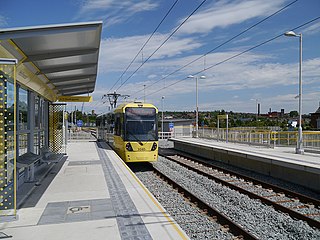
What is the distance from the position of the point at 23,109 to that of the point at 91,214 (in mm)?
4707

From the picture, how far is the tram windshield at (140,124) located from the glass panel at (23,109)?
5551mm

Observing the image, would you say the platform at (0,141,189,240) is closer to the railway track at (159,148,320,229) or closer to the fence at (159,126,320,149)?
the railway track at (159,148,320,229)

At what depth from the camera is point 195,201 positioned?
9.46 m

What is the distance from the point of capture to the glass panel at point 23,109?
918cm

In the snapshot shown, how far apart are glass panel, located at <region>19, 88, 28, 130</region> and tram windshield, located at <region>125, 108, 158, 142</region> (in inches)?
219

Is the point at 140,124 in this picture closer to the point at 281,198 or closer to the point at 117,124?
the point at 117,124

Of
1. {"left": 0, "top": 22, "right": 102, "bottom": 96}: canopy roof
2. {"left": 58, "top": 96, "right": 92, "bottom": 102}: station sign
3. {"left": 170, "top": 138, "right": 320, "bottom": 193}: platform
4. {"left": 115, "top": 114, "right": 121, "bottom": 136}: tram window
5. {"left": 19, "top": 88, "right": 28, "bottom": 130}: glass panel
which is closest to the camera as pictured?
{"left": 0, "top": 22, "right": 102, "bottom": 96}: canopy roof

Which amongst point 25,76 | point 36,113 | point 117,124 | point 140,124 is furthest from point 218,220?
point 117,124

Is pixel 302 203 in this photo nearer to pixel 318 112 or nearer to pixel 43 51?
pixel 43 51

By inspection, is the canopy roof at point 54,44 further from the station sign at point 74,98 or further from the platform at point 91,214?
the station sign at point 74,98

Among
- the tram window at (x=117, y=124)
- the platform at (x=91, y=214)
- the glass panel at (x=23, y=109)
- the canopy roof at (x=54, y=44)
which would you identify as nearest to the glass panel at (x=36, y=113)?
the canopy roof at (x=54, y=44)

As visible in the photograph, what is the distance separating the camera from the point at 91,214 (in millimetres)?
6391

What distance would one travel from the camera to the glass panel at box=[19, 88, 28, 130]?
361 inches

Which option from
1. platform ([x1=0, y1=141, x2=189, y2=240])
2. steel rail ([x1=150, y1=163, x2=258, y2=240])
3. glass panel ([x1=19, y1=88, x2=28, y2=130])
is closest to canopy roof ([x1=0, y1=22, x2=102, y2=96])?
glass panel ([x1=19, y1=88, x2=28, y2=130])
